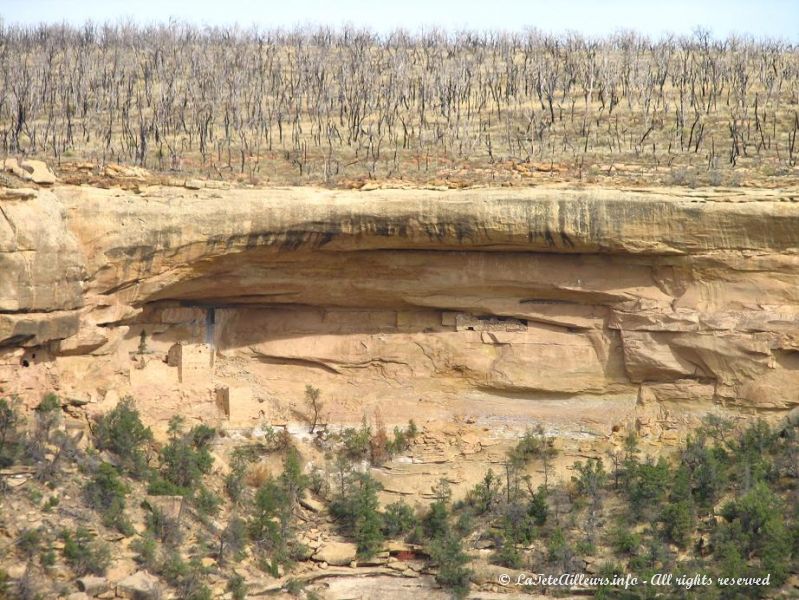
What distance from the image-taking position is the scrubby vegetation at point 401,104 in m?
25.5

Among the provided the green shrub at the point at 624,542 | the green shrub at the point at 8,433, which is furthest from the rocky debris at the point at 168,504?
the green shrub at the point at 624,542

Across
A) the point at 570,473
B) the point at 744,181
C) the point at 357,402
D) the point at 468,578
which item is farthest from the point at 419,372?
the point at 744,181

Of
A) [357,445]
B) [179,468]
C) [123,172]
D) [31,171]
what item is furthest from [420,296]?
[31,171]

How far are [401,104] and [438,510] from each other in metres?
17.2

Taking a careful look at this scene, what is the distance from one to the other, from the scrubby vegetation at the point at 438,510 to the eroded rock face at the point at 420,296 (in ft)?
3.38

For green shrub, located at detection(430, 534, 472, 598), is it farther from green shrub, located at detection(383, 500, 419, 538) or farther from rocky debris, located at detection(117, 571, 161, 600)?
rocky debris, located at detection(117, 571, 161, 600)

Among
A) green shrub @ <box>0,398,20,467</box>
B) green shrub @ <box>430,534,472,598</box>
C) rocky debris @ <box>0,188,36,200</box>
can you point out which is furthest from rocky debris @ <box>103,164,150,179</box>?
green shrub @ <box>430,534,472,598</box>

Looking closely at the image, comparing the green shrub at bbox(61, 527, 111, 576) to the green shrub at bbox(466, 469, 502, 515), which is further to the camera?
the green shrub at bbox(466, 469, 502, 515)

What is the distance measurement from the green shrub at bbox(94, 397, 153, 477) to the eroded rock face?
1.03 metres

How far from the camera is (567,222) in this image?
21453mm

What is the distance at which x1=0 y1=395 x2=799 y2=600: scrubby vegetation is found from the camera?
1848 cm

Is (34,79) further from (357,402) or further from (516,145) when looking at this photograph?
(357,402)

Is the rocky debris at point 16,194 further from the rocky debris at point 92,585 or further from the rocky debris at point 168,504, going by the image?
the rocky debris at point 92,585

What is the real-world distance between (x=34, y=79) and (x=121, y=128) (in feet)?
23.1
